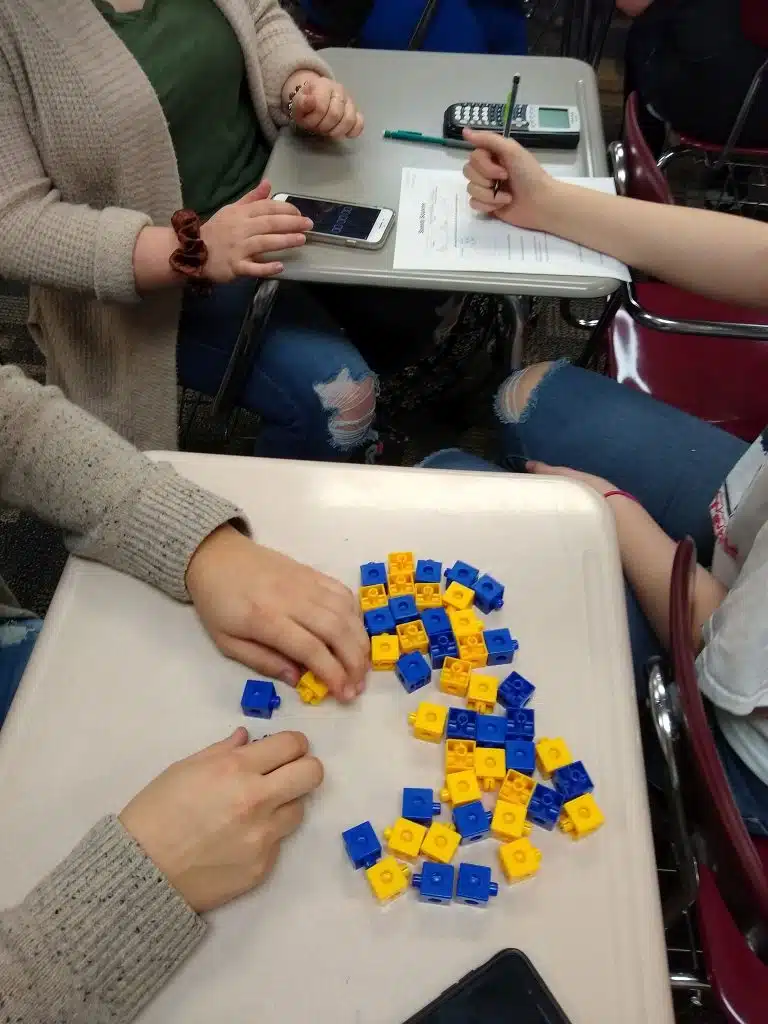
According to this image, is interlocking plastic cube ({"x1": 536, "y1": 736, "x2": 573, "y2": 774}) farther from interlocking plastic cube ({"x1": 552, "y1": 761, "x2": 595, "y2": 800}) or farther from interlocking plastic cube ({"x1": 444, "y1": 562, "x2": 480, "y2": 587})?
interlocking plastic cube ({"x1": 444, "y1": 562, "x2": 480, "y2": 587})

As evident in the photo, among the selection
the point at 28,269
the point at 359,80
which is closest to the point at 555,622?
the point at 28,269

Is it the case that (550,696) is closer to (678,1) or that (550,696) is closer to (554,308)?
(554,308)

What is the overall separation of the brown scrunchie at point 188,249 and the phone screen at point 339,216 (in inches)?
5.9

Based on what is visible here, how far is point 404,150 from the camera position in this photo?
44.9 inches

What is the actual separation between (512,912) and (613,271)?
0.76 meters

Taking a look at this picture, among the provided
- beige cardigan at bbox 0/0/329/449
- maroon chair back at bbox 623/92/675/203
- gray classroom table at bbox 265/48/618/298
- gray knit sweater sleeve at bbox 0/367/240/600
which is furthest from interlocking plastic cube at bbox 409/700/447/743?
maroon chair back at bbox 623/92/675/203

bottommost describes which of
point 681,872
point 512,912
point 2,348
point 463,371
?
point 2,348

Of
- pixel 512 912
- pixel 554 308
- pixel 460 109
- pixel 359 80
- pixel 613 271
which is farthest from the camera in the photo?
pixel 554 308

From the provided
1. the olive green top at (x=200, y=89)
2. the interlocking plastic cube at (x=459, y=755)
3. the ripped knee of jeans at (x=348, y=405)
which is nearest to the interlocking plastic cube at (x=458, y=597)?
the interlocking plastic cube at (x=459, y=755)

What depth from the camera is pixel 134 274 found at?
37.6 inches

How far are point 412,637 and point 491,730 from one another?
97 mm

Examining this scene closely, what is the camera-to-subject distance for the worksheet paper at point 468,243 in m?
0.95

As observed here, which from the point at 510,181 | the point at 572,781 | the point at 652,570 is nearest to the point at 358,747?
the point at 572,781

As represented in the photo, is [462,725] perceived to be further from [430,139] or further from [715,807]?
[430,139]
